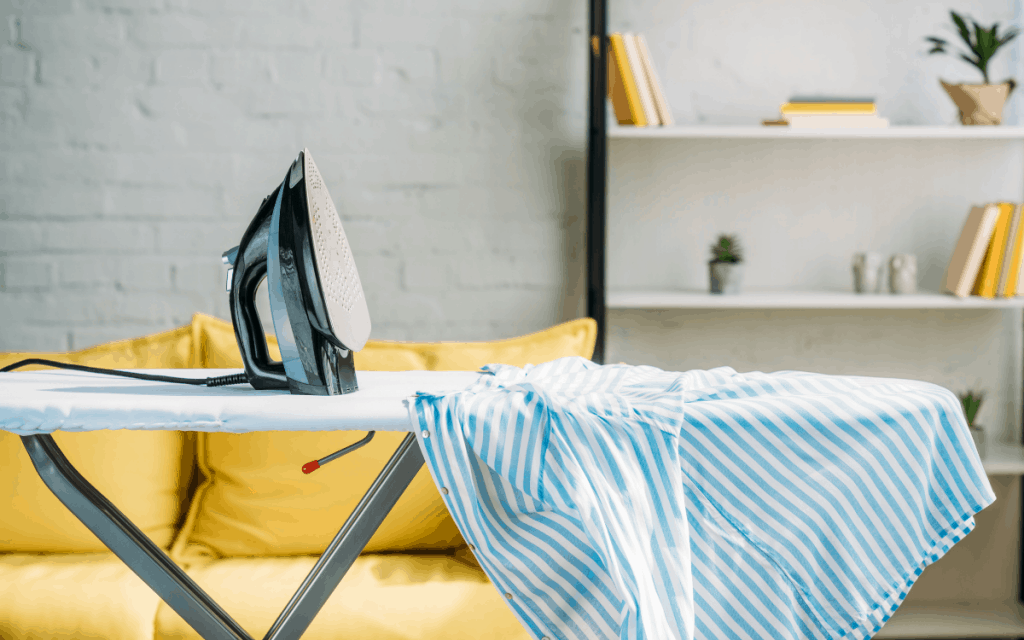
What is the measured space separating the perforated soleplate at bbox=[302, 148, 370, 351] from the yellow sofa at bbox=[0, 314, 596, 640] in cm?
41

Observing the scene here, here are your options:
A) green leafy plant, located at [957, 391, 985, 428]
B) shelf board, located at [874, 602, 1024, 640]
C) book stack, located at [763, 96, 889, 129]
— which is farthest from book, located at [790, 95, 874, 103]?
shelf board, located at [874, 602, 1024, 640]

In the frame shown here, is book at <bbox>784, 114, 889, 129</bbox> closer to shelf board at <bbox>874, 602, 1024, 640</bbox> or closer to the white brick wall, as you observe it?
the white brick wall

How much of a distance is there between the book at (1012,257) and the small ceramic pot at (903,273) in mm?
168

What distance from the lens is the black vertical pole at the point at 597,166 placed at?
1468mm

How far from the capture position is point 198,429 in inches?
26.0

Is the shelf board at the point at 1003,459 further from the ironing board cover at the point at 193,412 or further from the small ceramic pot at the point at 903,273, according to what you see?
the ironing board cover at the point at 193,412

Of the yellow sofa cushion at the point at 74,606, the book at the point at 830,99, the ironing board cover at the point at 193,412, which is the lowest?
the yellow sofa cushion at the point at 74,606

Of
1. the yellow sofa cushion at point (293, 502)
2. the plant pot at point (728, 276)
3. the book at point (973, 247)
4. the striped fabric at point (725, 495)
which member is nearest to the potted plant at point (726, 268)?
the plant pot at point (728, 276)

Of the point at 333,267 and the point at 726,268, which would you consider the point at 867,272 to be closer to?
the point at 726,268

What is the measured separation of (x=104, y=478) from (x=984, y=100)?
1.88 metres

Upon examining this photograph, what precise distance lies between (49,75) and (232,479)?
107cm

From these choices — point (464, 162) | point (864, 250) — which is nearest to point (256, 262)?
point (464, 162)

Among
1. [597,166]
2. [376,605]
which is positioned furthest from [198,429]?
[597,166]

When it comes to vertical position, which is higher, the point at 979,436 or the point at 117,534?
the point at 117,534
